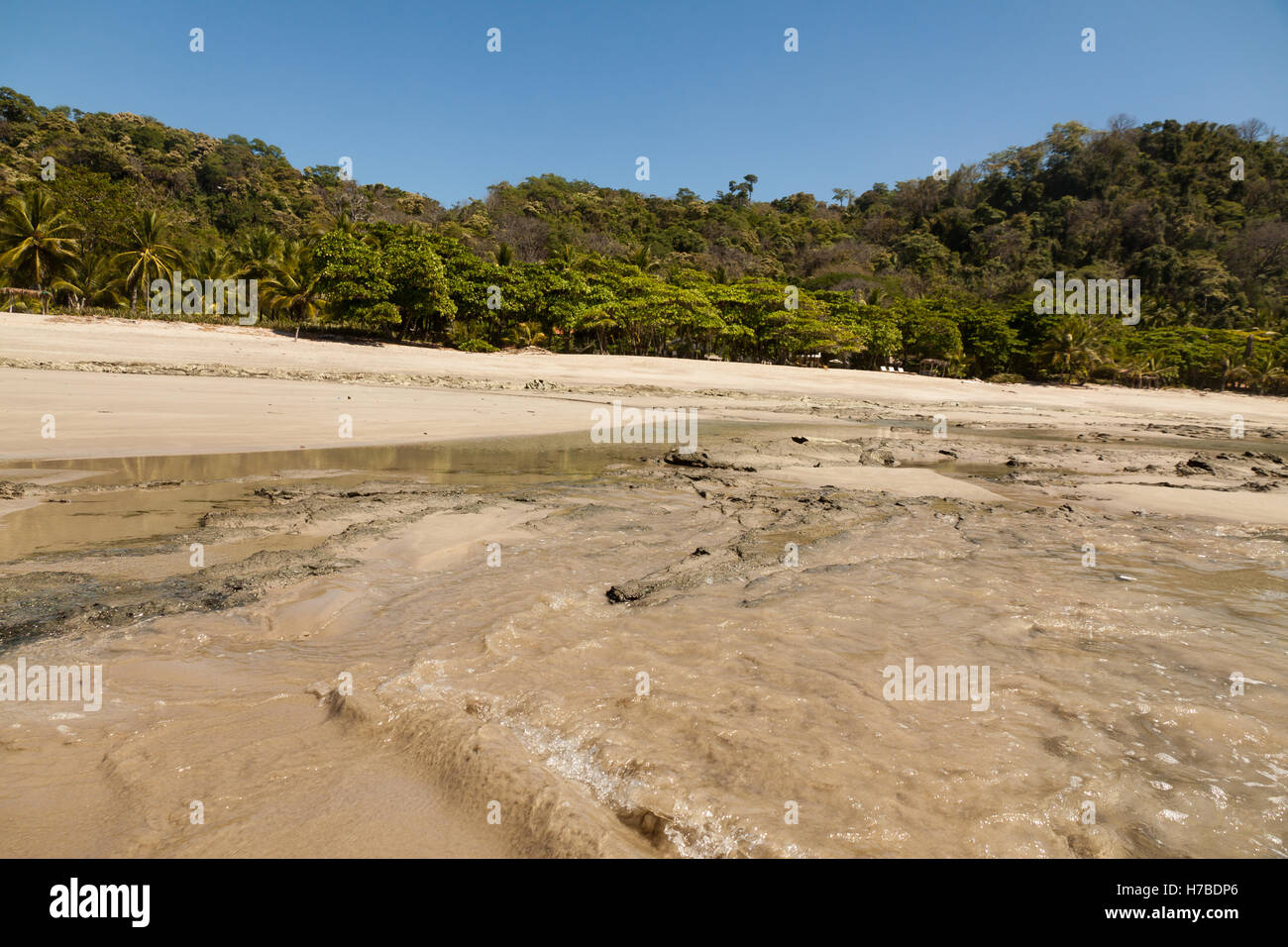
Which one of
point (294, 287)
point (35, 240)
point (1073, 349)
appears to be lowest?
point (1073, 349)

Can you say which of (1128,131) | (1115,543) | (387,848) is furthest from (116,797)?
(1128,131)

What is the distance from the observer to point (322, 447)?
11023 millimetres

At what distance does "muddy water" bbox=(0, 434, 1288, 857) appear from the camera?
90.1 inches

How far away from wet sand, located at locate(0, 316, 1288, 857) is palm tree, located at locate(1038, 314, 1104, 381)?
135 feet

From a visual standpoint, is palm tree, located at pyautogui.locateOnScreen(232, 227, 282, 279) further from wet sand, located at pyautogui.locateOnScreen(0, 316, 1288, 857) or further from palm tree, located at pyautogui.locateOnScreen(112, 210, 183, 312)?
wet sand, located at pyautogui.locateOnScreen(0, 316, 1288, 857)

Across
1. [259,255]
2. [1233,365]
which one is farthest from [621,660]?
[1233,365]

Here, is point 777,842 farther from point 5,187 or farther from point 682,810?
point 5,187

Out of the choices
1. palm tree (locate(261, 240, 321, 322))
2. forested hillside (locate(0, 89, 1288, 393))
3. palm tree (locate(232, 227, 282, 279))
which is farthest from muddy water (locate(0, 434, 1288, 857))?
palm tree (locate(232, 227, 282, 279))

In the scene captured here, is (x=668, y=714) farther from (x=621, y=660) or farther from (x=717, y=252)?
(x=717, y=252)

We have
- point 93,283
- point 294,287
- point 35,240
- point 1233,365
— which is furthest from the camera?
point 1233,365

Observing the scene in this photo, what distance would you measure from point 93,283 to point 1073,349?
6318 cm

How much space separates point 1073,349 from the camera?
44.0 metres

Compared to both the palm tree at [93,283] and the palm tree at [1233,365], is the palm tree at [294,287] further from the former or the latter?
the palm tree at [1233,365]
